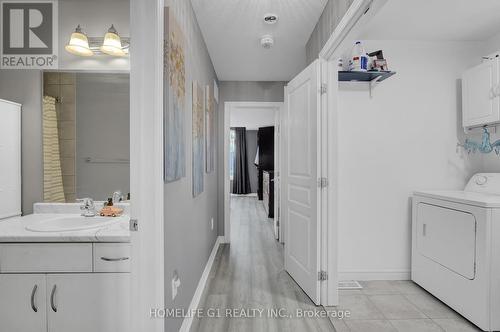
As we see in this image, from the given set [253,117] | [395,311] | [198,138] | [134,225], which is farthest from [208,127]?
[253,117]

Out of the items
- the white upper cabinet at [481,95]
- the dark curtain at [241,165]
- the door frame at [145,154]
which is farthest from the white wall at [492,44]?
the dark curtain at [241,165]

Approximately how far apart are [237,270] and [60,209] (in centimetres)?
181

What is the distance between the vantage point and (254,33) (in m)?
2.60

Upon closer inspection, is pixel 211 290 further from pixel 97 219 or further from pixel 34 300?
pixel 34 300

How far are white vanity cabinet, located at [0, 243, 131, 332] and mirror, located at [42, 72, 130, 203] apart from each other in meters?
0.65

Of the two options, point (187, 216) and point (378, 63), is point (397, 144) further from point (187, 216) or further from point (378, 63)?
point (187, 216)

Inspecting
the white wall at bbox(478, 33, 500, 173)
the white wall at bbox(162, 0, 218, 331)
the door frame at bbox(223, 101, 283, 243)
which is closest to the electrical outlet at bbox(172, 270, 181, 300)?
the white wall at bbox(162, 0, 218, 331)

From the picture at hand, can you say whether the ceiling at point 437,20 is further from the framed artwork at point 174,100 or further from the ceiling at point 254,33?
the framed artwork at point 174,100

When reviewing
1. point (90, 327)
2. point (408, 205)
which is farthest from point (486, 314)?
point (90, 327)

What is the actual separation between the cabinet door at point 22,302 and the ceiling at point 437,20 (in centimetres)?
298

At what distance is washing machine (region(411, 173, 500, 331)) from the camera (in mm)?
1907

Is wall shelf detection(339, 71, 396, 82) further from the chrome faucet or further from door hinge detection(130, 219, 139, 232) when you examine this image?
the chrome faucet

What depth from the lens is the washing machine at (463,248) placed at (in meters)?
1.91

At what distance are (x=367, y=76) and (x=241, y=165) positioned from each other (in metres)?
6.92
